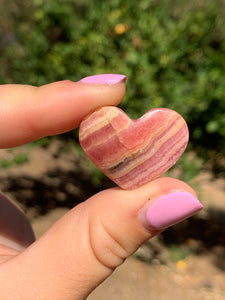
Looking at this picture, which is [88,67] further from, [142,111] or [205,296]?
[205,296]

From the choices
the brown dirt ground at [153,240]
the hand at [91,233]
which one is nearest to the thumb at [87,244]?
the hand at [91,233]

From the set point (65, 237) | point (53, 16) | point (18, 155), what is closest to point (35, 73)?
point (53, 16)

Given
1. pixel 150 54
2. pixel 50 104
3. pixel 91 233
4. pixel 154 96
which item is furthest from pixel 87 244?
pixel 150 54

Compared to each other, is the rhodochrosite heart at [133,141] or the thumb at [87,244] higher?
the rhodochrosite heart at [133,141]

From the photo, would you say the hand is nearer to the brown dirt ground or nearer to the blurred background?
the blurred background

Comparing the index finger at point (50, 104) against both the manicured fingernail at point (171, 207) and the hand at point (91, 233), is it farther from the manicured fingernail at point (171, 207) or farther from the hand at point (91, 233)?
the manicured fingernail at point (171, 207)
